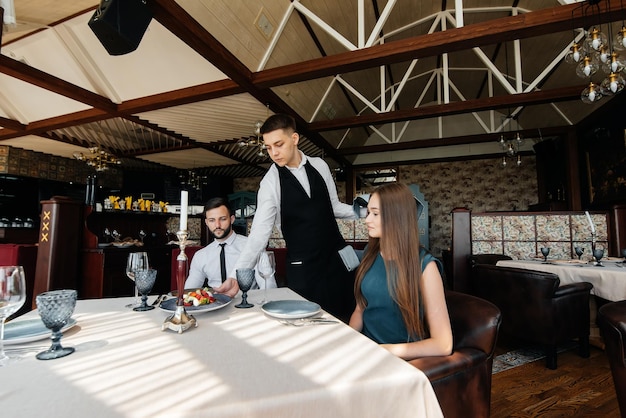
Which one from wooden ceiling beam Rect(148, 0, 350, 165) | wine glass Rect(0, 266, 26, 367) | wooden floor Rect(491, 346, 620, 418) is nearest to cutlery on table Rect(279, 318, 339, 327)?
wine glass Rect(0, 266, 26, 367)

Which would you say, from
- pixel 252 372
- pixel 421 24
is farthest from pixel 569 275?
pixel 421 24

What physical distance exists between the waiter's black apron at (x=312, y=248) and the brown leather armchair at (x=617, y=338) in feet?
3.59

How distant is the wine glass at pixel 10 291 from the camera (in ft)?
2.83

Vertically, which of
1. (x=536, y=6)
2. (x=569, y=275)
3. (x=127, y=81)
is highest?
(x=536, y=6)

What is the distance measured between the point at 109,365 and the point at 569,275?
376 centimetres

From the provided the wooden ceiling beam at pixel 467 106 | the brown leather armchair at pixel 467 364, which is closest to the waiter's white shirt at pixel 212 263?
the brown leather armchair at pixel 467 364

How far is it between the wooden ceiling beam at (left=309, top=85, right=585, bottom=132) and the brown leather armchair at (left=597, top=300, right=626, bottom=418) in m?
5.61

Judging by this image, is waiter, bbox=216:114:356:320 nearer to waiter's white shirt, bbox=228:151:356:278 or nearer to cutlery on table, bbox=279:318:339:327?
waiter's white shirt, bbox=228:151:356:278

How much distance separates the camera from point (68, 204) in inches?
122

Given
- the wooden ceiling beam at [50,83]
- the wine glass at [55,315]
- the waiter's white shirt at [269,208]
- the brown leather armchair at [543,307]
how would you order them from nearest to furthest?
the wine glass at [55,315]
the waiter's white shirt at [269,208]
the brown leather armchair at [543,307]
the wooden ceiling beam at [50,83]

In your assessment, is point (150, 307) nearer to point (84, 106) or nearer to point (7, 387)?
point (7, 387)

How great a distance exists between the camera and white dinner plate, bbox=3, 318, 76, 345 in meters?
0.88

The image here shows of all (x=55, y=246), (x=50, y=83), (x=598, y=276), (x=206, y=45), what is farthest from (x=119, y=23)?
(x=598, y=276)

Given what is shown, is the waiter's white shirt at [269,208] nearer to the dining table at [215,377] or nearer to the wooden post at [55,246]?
the dining table at [215,377]
